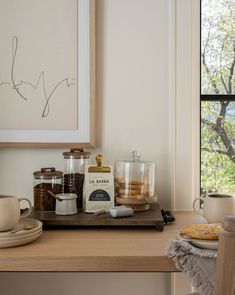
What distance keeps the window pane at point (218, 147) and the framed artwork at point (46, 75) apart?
0.55 meters

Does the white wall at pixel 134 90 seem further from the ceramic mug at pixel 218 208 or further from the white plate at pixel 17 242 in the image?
the white plate at pixel 17 242

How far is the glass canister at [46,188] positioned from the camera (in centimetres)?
145

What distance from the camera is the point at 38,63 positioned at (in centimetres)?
165

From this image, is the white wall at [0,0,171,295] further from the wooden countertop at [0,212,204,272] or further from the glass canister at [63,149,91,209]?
the wooden countertop at [0,212,204,272]

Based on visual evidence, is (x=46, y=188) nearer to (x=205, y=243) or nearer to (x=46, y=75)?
(x=46, y=75)

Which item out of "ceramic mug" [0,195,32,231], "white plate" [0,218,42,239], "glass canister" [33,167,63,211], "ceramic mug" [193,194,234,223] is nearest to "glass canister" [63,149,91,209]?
"glass canister" [33,167,63,211]

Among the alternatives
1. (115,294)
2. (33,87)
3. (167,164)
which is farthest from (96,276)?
(33,87)

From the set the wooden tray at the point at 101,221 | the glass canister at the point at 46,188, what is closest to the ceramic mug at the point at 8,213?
the wooden tray at the point at 101,221

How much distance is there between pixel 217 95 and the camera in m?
1.75

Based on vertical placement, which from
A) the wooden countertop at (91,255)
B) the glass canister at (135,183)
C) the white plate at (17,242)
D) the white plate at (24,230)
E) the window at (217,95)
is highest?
the window at (217,95)

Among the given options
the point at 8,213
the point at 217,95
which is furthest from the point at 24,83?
the point at 217,95

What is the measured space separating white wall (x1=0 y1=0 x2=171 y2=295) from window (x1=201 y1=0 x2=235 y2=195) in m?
0.22

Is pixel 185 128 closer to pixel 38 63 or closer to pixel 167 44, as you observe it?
pixel 167 44

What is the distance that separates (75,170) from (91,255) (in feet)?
1.80
